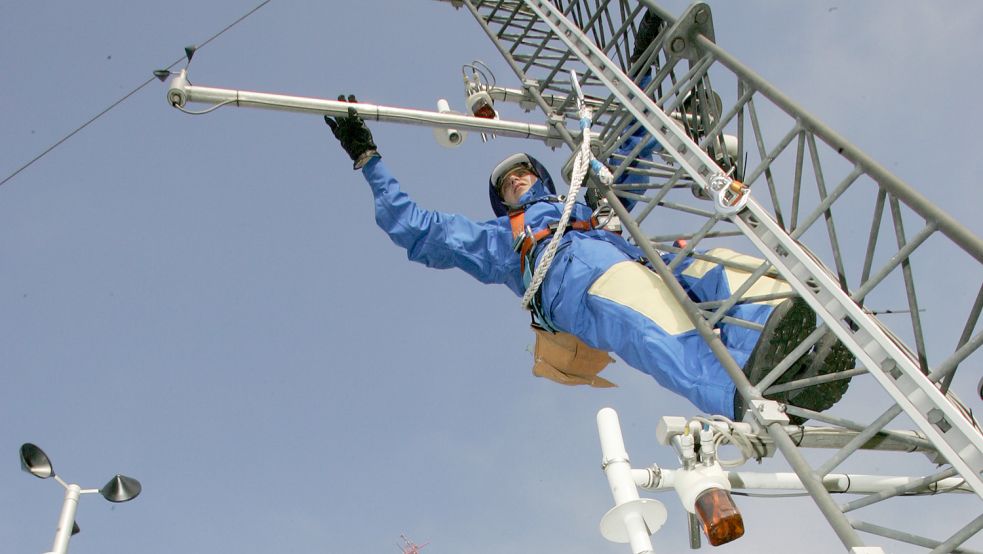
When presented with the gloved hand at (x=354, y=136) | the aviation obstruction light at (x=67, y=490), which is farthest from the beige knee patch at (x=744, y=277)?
the aviation obstruction light at (x=67, y=490)

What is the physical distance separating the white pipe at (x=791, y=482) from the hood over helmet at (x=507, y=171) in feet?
13.5

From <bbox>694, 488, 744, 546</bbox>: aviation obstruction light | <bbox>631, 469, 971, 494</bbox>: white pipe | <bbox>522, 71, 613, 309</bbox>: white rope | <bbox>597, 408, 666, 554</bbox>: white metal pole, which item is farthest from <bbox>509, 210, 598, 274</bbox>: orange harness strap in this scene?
<bbox>694, 488, 744, 546</bbox>: aviation obstruction light

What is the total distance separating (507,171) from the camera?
820 cm

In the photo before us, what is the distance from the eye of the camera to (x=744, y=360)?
539cm

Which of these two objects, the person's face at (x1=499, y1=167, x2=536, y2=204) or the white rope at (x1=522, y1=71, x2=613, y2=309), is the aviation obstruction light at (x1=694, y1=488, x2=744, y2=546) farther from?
the person's face at (x1=499, y1=167, x2=536, y2=204)

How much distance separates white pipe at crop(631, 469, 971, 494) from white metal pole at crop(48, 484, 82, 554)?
3.09 metres

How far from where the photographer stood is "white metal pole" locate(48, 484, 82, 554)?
15.8 feet

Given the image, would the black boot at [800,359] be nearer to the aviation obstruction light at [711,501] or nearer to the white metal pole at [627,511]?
the aviation obstruction light at [711,501]

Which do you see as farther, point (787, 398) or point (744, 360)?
point (744, 360)

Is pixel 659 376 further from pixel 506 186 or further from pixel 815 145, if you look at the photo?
pixel 506 186

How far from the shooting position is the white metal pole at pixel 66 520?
482 centimetres

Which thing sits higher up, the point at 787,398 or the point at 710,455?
the point at 787,398

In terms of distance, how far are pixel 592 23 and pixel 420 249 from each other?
2510 mm

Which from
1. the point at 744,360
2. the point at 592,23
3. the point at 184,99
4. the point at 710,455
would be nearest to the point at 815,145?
the point at 744,360
